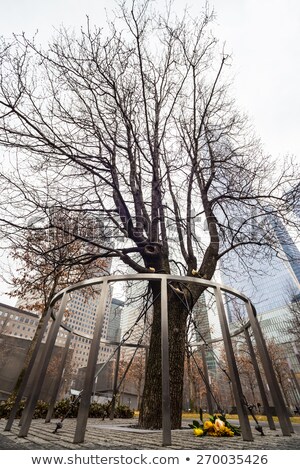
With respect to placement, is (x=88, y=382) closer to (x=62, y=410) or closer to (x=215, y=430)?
(x=215, y=430)

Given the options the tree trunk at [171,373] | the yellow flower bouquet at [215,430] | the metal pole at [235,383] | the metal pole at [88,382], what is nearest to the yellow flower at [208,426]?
the yellow flower bouquet at [215,430]

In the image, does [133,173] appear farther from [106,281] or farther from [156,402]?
[156,402]

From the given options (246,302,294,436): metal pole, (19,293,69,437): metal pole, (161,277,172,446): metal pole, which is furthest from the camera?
(246,302,294,436): metal pole

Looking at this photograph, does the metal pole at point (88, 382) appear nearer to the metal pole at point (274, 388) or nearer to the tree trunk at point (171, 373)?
the tree trunk at point (171, 373)

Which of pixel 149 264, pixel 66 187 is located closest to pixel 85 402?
pixel 149 264

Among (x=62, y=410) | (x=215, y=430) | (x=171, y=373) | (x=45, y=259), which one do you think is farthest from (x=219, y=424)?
(x=62, y=410)

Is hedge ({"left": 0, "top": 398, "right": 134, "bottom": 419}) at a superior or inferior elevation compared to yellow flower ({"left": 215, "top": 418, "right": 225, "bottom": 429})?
superior

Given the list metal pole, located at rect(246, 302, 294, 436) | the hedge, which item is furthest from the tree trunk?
the hedge

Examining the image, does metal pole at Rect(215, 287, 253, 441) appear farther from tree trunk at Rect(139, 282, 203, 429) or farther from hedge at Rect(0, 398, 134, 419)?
hedge at Rect(0, 398, 134, 419)

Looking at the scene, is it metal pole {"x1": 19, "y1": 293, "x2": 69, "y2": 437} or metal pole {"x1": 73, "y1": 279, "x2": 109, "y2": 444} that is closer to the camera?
metal pole {"x1": 73, "y1": 279, "x2": 109, "y2": 444}

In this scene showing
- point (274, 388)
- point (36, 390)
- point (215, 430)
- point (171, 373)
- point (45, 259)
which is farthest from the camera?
point (45, 259)

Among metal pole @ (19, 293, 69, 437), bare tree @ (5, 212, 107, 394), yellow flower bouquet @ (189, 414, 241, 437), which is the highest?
bare tree @ (5, 212, 107, 394)

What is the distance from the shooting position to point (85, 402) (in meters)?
2.10

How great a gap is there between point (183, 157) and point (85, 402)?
21.7ft
